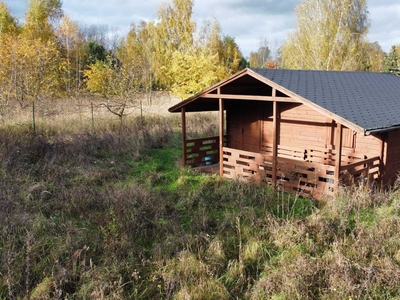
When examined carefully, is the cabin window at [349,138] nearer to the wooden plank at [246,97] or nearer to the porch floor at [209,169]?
the wooden plank at [246,97]

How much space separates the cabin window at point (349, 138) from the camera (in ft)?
30.2

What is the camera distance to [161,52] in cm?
2622

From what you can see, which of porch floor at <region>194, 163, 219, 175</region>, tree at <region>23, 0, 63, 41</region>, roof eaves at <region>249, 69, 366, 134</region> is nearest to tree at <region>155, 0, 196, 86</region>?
tree at <region>23, 0, 63, 41</region>

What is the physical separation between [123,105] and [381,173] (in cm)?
1136

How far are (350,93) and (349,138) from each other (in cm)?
121

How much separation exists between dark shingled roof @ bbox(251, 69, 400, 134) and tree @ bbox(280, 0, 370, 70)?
35.7ft

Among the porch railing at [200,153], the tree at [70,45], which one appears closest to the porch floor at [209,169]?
the porch railing at [200,153]

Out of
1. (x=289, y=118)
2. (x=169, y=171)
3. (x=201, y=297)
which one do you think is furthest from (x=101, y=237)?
(x=289, y=118)

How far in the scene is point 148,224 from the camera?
6.32 m

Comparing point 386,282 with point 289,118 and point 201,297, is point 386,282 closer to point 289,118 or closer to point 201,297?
point 201,297

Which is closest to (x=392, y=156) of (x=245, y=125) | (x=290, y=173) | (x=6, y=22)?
(x=290, y=173)

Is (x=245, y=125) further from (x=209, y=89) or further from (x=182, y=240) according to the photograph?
(x=182, y=240)

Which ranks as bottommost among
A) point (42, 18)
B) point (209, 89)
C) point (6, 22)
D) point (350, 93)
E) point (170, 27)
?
point (350, 93)

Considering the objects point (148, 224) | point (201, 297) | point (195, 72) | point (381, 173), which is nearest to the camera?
point (201, 297)
